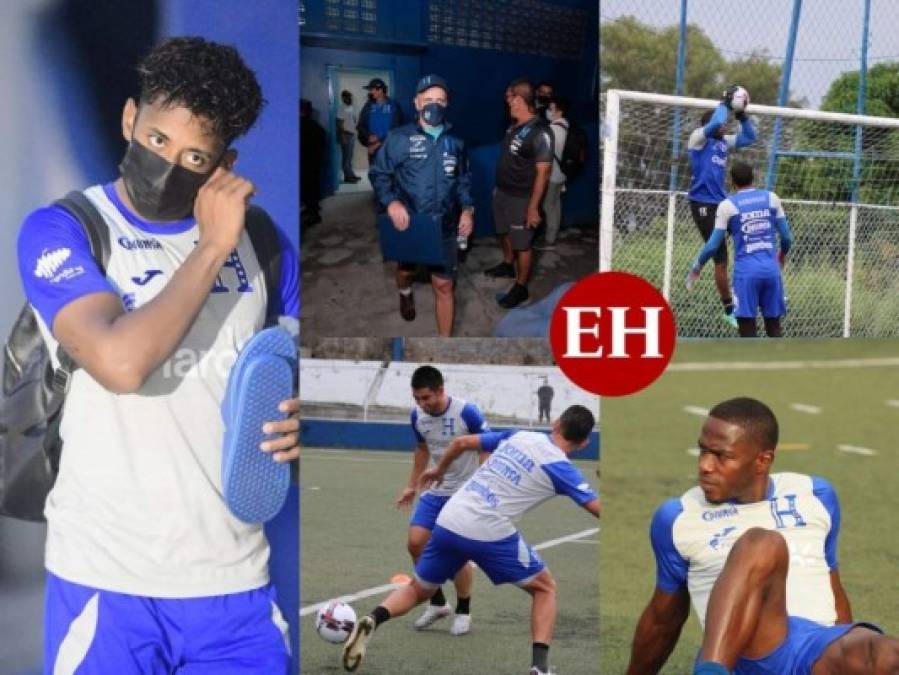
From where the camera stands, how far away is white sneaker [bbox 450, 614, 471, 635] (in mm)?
4047

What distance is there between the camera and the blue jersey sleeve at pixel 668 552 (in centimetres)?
404

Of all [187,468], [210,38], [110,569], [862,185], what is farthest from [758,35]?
[110,569]

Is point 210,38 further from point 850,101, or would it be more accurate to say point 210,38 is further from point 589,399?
point 850,101

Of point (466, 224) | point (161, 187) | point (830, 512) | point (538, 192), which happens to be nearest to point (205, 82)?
point (161, 187)

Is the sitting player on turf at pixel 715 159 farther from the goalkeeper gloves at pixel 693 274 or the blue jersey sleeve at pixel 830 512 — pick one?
the blue jersey sleeve at pixel 830 512

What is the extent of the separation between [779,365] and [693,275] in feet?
15.1

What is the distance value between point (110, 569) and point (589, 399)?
1339mm

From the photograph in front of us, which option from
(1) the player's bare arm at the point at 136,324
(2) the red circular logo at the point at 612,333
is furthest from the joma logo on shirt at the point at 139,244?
(2) the red circular logo at the point at 612,333

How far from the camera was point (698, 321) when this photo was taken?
430 centimetres

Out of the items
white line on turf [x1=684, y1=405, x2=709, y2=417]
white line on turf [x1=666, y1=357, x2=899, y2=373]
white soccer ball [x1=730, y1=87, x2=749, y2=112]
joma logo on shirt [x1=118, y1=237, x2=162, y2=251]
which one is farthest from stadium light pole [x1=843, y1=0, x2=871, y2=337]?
white line on turf [x1=684, y1=405, x2=709, y2=417]

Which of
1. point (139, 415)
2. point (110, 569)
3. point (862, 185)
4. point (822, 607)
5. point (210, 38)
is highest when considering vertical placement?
point (210, 38)

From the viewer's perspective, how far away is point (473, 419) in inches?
159

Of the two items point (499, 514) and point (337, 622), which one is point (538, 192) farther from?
point (337, 622)

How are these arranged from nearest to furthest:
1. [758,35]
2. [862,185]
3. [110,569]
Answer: [110,569] → [758,35] → [862,185]
